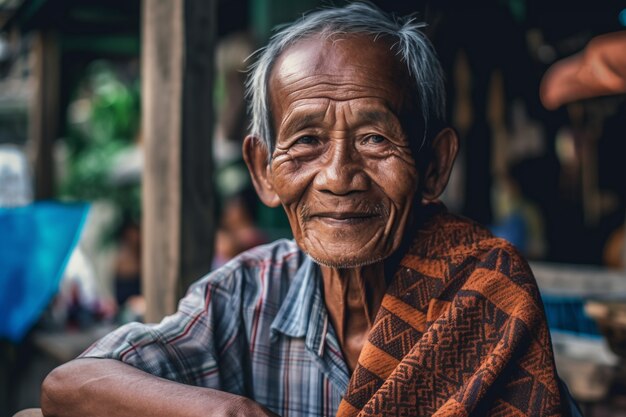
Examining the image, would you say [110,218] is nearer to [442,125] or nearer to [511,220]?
[511,220]

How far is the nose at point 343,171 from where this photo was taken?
1664 millimetres

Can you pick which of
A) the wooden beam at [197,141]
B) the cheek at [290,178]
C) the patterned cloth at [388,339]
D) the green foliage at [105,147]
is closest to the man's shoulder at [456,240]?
the patterned cloth at [388,339]

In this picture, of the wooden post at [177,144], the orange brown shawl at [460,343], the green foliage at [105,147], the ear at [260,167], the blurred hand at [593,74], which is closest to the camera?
the orange brown shawl at [460,343]

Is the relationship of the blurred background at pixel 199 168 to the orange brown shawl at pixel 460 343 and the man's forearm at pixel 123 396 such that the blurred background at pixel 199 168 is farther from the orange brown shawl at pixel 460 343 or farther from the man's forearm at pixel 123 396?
the orange brown shawl at pixel 460 343

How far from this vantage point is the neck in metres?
1.85

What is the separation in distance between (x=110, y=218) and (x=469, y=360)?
829cm

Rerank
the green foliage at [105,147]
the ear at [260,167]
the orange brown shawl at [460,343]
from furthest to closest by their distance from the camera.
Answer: the green foliage at [105,147], the ear at [260,167], the orange brown shawl at [460,343]

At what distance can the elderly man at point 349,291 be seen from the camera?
1.51 metres

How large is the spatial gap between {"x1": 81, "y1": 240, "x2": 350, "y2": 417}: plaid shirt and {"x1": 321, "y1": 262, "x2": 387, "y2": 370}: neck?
0.04 meters

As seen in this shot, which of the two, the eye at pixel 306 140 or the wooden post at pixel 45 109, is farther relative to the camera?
the wooden post at pixel 45 109

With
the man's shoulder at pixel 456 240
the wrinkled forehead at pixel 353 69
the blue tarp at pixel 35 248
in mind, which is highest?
the wrinkled forehead at pixel 353 69

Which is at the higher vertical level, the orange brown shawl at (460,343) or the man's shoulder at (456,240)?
the man's shoulder at (456,240)

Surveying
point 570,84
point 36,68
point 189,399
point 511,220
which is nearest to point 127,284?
point 36,68

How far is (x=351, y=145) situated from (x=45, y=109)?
518cm
